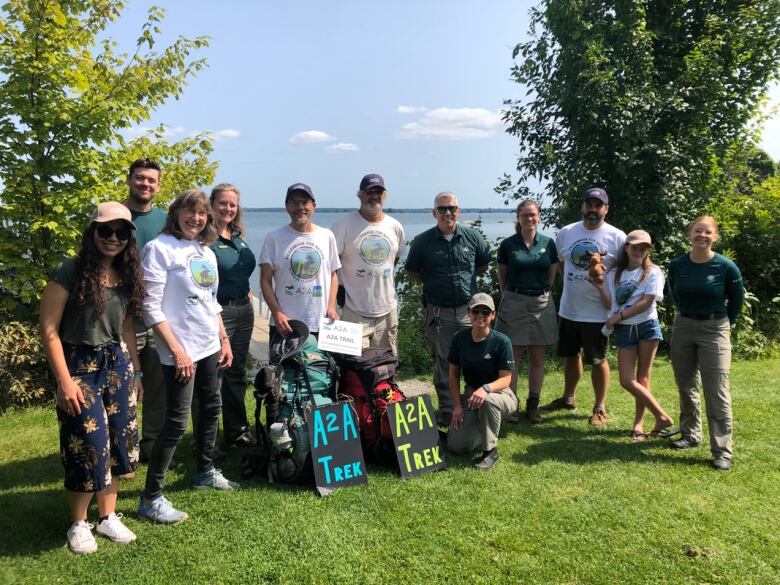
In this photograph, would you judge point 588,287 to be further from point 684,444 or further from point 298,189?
point 298,189

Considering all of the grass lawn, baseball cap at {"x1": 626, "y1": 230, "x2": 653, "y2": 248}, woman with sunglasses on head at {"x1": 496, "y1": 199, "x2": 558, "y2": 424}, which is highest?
baseball cap at {"x1": 626, "y1": 230, "x2": 653, "y2": 248}

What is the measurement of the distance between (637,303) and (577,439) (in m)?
1.31

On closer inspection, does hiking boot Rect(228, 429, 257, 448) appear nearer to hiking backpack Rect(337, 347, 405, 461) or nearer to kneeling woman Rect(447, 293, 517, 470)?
hiking backpack Rect(337, 347, 405, 461)

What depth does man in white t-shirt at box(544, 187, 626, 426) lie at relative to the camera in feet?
16.7

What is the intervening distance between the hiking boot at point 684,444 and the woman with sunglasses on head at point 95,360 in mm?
4119

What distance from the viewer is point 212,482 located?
381cm

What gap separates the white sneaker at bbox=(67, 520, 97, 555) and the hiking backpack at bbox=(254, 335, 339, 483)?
A: 1200mm

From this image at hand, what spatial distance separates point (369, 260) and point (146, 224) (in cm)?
178

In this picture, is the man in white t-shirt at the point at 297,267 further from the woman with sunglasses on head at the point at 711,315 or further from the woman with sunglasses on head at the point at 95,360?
the woman with sunglasses on head at the point at 711,315

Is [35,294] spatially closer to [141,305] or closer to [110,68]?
[110,68]

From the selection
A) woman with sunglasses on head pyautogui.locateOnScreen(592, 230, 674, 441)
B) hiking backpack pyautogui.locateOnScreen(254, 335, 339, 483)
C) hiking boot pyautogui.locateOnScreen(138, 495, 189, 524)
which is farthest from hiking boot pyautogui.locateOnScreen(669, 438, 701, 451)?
hiking boot pyautogui.locateOnScreen(138, 495, 189, 524)

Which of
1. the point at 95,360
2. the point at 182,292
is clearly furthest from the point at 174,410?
the point at 182,292

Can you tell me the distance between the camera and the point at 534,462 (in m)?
4.32

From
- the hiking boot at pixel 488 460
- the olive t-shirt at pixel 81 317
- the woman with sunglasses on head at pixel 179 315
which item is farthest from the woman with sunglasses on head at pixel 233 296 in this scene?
the hiking boot at pixel 488 460
